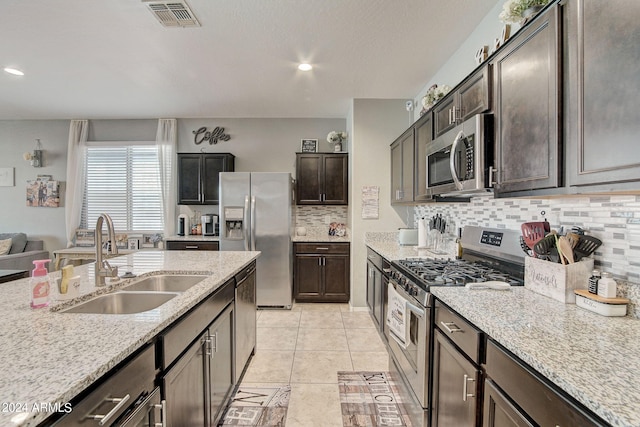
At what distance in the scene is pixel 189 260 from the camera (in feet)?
7.66

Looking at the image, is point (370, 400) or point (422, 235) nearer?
point (370, 400)

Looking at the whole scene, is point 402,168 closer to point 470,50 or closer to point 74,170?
point 470,50

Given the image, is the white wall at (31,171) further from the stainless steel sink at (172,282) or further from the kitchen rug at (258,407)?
the kitchen rug at (258,407)

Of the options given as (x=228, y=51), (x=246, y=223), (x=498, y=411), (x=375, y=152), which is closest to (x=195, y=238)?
(x=246, y=223)

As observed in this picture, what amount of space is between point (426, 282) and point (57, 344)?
5.05ft

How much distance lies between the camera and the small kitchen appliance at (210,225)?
444 cm

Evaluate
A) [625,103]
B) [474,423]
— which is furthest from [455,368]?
[625,103]

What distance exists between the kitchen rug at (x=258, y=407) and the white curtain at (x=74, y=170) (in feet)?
13.6

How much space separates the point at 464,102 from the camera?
6.24 ft

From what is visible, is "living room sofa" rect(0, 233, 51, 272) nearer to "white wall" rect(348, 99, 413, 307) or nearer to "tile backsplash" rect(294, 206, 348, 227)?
"tile backsplash" rect(294, 206, 348, 227)

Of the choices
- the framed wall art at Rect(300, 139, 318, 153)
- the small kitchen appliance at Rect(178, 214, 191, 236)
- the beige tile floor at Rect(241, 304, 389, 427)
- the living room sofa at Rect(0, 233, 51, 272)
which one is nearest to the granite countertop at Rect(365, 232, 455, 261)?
the beige tile floor at Rect(241, 304, 389, 427)

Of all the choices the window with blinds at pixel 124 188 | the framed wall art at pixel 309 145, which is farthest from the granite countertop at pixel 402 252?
the window with blinds at pixel 124 188

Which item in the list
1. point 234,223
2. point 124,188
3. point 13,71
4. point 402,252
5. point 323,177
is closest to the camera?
point 402,252

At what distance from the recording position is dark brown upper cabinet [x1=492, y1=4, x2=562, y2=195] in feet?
3.86
